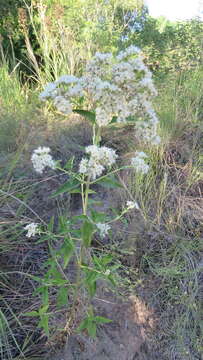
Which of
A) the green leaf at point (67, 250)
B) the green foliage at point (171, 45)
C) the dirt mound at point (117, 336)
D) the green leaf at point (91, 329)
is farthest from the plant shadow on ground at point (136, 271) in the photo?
the green foliage at point (171, 45)

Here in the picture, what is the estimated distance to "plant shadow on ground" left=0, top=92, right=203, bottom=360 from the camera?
169cm

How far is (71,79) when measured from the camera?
131 centimetres

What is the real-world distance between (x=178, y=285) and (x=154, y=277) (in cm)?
15

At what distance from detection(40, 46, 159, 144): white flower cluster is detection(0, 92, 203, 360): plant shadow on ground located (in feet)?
1.56

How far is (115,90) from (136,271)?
1.16 meters

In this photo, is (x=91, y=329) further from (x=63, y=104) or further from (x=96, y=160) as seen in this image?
(x=63, y=104)

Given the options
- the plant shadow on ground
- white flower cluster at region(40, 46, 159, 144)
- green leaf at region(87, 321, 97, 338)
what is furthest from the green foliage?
green leaf at region(87, 321, 97, 338)

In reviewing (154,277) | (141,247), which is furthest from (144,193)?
(154,277)

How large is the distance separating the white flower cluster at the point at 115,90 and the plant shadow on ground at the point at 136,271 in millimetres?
476

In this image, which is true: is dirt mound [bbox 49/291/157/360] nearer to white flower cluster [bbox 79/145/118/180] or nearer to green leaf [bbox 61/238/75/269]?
green leaf [bbox 61/238/75/269]

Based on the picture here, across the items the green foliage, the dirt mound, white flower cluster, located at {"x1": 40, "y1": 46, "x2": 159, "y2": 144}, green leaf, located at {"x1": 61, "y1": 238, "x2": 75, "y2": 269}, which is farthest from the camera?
the green foliage

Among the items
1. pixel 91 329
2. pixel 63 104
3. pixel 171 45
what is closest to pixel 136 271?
pixel 91 329

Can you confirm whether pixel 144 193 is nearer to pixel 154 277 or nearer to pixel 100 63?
pixel 154 277

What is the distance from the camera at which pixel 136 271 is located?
6.38 ft
